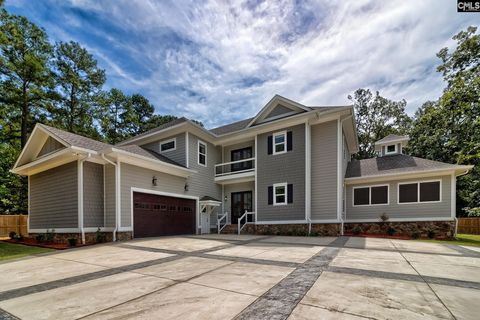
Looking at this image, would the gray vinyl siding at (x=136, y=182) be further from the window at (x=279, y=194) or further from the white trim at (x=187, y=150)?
the window at (x=279, y=194)

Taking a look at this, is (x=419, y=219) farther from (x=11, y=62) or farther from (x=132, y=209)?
(x=11, y=62)

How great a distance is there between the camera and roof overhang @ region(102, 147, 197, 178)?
1008cm

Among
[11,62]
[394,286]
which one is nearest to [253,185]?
[394,286]

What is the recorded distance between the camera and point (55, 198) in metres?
11.1

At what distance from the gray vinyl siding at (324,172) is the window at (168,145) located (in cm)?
857

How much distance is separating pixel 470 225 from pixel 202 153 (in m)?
21.8

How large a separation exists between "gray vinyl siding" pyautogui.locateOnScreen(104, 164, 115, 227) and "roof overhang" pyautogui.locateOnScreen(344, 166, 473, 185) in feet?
43.4

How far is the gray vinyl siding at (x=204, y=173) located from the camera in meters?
14.5

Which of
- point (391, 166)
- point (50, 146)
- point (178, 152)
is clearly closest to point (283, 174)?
point (178, 152)

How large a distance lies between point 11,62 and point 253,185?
21.9 meters

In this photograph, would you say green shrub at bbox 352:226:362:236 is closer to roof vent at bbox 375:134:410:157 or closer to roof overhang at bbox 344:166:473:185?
roof overhang at bbox 344:166:473:185

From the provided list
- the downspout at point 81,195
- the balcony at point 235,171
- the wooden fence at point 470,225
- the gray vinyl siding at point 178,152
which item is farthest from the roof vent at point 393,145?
A: the downspout at point 81,195

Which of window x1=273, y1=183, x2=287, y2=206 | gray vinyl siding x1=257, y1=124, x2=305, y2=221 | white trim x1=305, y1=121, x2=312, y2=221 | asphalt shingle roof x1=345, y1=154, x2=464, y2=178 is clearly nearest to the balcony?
gray vinyl siding x1=257, y1=124, x2=305, y2=221

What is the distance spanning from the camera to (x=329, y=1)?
8.48 meters
